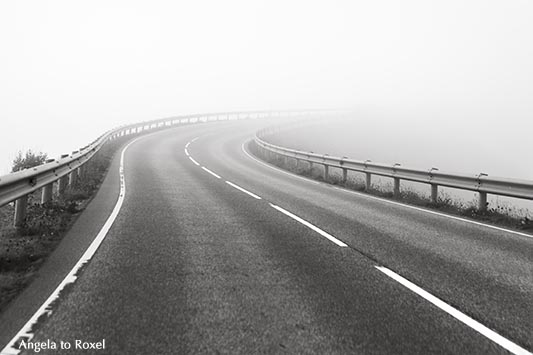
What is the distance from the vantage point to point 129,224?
23.7 feet

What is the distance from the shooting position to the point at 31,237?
6238mm

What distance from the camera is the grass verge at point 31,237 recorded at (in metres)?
4.49

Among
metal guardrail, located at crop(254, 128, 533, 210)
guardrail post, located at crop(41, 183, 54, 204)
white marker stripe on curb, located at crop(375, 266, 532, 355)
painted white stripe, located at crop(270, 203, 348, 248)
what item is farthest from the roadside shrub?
white marker stripe on curb, located at crop(375, 266, 532, 355)

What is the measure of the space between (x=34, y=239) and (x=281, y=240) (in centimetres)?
382

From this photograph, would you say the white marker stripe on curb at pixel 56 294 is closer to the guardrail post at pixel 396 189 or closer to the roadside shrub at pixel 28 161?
the guardrail post at pixel 396 189

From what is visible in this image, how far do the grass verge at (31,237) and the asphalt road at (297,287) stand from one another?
2.14ft

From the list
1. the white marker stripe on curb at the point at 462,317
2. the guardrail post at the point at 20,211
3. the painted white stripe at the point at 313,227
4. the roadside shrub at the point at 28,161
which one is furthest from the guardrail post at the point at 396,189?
the roadside shrub at the point at 28,161

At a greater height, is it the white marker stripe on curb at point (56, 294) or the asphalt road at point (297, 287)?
the white marker stripe on curb at point (56, 294)

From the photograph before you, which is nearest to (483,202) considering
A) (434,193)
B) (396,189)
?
(434,193)

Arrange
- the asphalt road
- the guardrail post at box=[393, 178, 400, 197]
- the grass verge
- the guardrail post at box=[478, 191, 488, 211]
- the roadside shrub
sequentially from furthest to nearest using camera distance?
the roadside shrub, the guardrail post at box=[393, 178, 400, 197], the guardrail post at box=[478, 191, 488, 211], the grass verge, the asphalt road

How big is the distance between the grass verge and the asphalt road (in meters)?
0.65

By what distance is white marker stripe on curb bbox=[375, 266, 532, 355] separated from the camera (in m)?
3.16

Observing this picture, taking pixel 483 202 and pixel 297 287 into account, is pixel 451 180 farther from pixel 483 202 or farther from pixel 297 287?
pixel 297 287

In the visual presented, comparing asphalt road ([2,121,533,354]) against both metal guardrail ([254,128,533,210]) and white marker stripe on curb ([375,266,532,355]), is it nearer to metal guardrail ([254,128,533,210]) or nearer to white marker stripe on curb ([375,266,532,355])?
white marker stripe on curb ([375,266,532,355])
